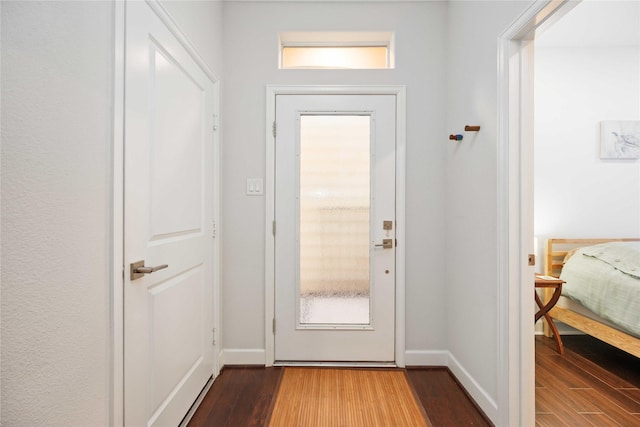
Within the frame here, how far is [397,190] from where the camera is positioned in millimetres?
2432

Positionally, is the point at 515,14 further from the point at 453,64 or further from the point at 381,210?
the point at 381,210

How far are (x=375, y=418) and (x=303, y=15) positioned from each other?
2708 millimetres

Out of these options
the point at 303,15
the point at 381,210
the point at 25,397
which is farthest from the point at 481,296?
the point at 303,15

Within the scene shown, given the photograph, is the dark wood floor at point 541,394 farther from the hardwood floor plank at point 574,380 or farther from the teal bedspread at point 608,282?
the teal bedspread at point 608,282

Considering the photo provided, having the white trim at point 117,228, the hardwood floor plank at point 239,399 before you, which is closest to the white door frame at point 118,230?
the white trim at point 117,228

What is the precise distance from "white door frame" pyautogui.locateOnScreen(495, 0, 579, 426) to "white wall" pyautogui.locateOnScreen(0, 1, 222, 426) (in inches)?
69.5

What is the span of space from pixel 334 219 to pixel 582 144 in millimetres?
2560

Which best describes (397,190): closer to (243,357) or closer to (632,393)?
(243,357)

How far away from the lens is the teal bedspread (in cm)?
223

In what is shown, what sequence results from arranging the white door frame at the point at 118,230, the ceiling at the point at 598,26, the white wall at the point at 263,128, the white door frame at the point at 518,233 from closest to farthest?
the white door frame at the point at 118,230
the white door frame at the point at 518,233
the white wall at the point at 263,128
the ceiling at the point at 598,26

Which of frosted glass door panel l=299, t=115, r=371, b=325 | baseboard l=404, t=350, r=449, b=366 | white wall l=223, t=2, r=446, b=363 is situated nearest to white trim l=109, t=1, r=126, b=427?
white wall l=223, t=2, r=446, b=363

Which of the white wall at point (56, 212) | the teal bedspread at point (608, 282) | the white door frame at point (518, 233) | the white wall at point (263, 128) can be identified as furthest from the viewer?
the white wall at point (263, 128)

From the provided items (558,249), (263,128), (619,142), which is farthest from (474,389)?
(619,142)

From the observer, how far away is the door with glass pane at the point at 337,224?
7.98ft
